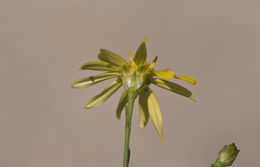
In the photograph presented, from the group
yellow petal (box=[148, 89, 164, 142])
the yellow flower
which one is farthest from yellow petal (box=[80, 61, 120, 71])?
yellow petal (box=[148, 89, 164, 142])

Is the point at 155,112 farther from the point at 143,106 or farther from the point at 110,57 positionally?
the point at 110,57

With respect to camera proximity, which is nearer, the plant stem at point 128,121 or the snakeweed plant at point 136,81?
the plant stem at point 128,121

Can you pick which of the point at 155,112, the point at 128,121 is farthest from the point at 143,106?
the point at 128,121

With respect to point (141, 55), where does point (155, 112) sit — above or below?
below

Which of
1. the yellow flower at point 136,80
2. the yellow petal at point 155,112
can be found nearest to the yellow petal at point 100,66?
the yellow flower at point 136,80

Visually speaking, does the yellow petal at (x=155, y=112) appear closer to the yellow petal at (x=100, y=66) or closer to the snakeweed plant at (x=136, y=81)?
the snakeweed plant at (x=136, y=81)

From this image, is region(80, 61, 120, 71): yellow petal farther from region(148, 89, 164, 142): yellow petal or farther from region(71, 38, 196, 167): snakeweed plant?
region(148, 89, 164, 142): yellow petal

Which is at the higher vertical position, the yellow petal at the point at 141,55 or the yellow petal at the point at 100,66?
the yellow petal at the point at 141,55

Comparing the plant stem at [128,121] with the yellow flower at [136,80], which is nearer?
the plant stem at [128,121]

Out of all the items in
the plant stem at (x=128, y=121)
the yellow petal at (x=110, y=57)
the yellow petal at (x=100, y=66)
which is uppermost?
the yellow petal at (x=110, y=57)

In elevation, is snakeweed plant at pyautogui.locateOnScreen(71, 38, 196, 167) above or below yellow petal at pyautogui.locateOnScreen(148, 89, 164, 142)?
above
